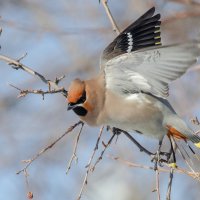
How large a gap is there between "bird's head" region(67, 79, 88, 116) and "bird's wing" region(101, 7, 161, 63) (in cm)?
25

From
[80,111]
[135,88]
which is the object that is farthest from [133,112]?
[80,111]

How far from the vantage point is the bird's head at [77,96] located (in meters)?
4.75

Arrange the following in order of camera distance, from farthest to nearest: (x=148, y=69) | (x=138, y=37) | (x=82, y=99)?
(x=138, y=37)
(x=82, y=99)
(x=148, y=69)

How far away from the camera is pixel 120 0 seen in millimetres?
8070

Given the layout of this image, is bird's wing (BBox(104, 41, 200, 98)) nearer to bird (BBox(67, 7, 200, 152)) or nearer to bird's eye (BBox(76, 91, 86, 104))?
bird (BBox(67, 7, 200, 152))

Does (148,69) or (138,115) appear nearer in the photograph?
(148,69)

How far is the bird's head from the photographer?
475 centimetres

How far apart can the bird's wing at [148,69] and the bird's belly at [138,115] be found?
0.09m

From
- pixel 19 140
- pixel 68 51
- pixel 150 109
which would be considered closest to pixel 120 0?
pixel 68 51

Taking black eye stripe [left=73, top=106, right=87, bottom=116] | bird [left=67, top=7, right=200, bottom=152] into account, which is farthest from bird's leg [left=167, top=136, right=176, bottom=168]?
black eye stripe [left=73, top=106, right=87, bottom=116]

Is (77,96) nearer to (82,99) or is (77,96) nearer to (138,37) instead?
(82,99)

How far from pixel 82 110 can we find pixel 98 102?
0.14 metres

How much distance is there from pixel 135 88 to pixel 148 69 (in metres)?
0.21

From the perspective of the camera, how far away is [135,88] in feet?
16.0
